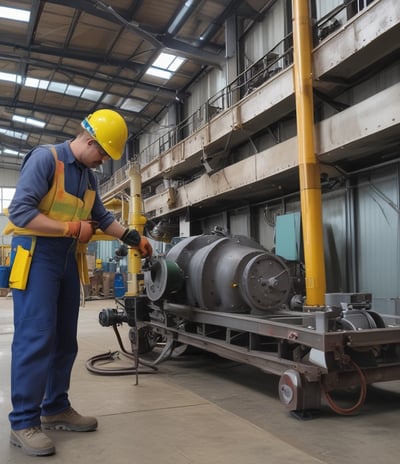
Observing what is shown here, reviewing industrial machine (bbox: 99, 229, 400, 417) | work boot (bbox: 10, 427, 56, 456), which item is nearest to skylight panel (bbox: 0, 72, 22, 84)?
industrial machine (bbox: 99, 229, 400, 417)

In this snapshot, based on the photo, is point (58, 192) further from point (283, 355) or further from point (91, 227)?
point (283, 355)

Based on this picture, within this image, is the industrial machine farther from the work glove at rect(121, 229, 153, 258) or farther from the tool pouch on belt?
the tool pouch on belt

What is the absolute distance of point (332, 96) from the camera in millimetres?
7035

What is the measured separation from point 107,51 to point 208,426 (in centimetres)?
1154

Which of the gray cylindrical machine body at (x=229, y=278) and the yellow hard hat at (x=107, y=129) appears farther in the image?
the gray cylindrical machine body at (x=229, y=278)

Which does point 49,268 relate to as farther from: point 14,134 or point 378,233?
point 14,134

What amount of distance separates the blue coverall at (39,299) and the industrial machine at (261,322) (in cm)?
158

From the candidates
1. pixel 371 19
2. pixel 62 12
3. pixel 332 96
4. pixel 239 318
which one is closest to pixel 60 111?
pixel 62 12

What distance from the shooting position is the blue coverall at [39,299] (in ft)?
7.85

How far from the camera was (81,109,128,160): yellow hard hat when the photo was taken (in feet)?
8.73

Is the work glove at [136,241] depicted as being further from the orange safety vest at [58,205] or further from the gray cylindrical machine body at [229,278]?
the gray cylindrical machine body at [229,278]

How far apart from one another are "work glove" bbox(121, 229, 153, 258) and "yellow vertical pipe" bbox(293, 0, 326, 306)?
10.7 ft

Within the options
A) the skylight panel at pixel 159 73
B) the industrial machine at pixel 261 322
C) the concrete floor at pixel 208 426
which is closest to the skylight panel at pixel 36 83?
the skylight panel at pixel 159 73

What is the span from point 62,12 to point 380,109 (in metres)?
8.28
